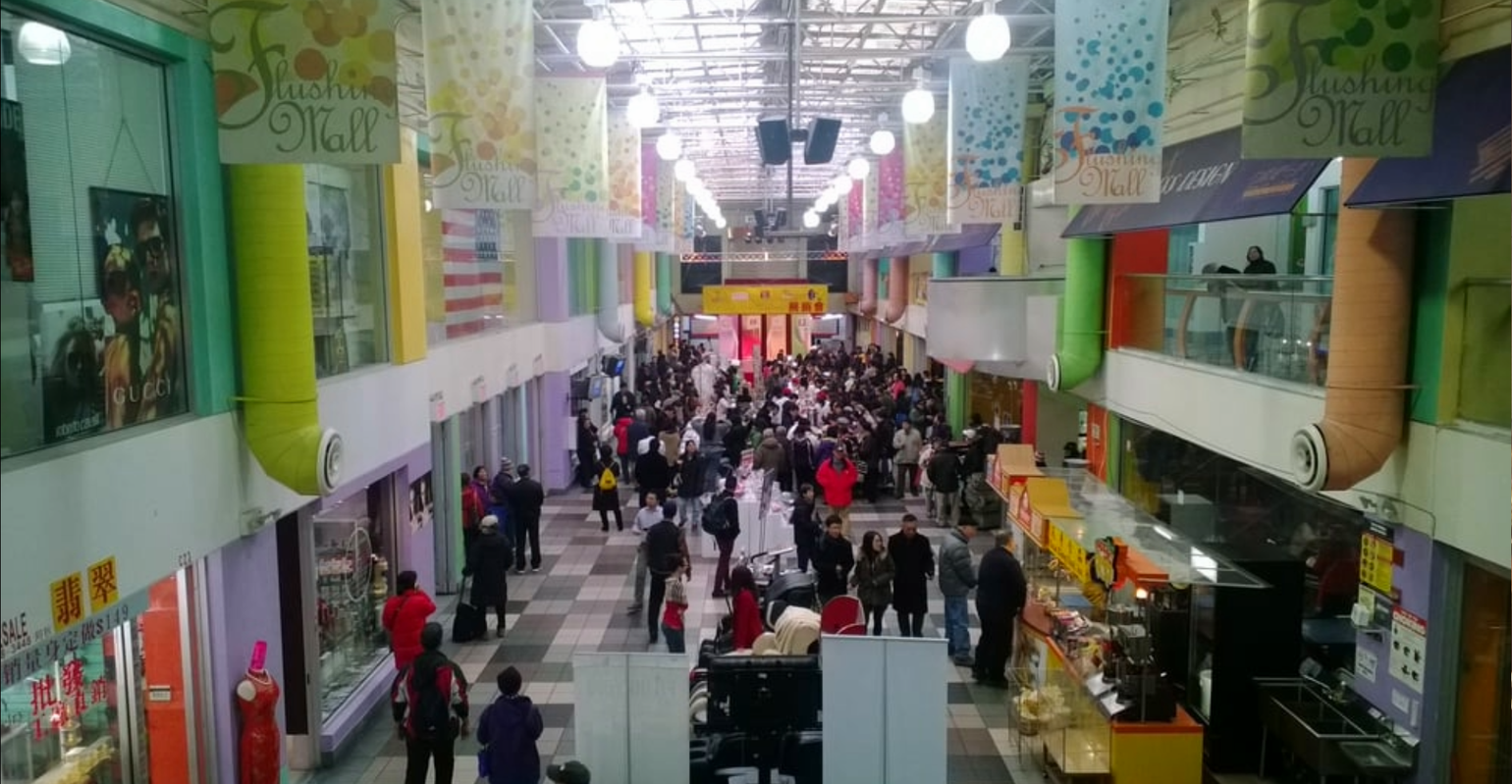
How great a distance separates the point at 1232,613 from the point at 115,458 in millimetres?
6602

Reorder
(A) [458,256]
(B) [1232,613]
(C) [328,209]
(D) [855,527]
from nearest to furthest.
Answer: (B) [1232,613] < (C) [328,209] < (A) [458,256] < (D) [855,527]

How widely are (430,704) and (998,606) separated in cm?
455

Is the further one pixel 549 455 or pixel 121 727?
pixel 549 455

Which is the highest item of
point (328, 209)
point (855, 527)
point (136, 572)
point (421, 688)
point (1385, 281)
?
point (328, 209)

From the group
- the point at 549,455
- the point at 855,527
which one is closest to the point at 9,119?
the point at 855,527

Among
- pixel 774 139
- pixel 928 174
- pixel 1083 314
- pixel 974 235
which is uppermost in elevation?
pixel 774 139

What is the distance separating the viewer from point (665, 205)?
24594 mm

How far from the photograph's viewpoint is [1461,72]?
549 cm

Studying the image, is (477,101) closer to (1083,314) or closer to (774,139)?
(1083,314)

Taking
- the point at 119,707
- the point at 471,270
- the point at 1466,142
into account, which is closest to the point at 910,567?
the point at 1466,142

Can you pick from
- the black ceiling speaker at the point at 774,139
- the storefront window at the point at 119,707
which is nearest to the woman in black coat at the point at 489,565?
the storefront window at the point at 119,707

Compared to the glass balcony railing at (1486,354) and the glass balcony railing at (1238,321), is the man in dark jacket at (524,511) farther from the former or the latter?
the glass balcony railing at (1486,354)

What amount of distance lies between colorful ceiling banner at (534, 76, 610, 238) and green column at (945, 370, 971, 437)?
35.4 feet

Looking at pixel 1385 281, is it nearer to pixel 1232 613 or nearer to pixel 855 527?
pixel 1232 613
